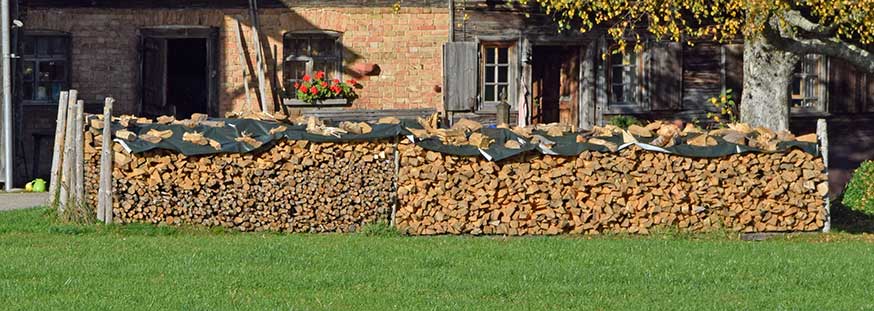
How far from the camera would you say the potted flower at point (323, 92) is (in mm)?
25469

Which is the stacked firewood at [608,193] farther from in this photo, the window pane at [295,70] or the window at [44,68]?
the window at [44,68]

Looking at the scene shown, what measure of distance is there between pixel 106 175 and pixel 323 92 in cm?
931

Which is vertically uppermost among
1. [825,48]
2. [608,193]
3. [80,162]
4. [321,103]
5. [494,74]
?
[825,48]

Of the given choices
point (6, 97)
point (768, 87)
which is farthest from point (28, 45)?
point (768, 87)

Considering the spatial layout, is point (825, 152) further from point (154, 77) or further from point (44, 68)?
point (44, 68)

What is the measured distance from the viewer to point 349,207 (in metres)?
16.7

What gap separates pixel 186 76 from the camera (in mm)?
28531

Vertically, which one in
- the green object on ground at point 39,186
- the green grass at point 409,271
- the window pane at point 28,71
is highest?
the window pane at point 28,71

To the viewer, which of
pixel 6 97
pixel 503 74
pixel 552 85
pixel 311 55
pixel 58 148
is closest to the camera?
pixel 58 148

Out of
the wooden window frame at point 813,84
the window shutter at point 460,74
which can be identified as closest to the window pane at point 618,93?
the window shutter at point 460,74

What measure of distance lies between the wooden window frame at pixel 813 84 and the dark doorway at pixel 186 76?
10531 millimetres

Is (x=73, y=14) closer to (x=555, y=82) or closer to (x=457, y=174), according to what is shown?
(x=555, y=82)

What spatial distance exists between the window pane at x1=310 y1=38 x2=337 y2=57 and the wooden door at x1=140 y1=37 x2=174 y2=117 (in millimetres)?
2413

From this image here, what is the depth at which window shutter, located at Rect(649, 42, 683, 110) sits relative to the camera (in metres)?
27.3
